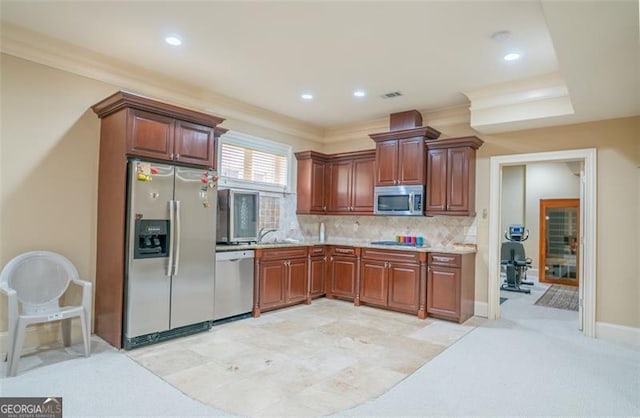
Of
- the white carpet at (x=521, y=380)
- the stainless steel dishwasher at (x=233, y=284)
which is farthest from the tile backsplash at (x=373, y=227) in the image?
the white carpet at (x=521, y=380)

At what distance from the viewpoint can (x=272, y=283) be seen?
4.96 m

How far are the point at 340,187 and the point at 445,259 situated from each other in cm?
228

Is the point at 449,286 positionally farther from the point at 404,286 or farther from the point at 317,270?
the point at 317,270

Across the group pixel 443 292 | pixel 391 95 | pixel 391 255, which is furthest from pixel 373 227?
pixel 391 95

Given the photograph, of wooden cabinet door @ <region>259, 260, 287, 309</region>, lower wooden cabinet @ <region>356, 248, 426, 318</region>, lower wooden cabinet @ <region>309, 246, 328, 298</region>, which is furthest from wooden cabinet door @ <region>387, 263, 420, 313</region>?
wooden cabinet door @ <region>259, 260, 287, 309</region>

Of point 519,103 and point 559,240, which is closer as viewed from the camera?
point 519,103

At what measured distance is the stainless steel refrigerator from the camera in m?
3.52

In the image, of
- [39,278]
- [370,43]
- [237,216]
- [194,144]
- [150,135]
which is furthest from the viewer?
[237,216]

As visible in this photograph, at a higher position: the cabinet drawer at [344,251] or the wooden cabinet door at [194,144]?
the wooden cabinet door at [194,144]

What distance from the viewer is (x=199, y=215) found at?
13.1ft

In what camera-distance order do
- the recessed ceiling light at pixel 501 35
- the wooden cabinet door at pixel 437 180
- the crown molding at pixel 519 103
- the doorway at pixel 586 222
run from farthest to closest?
the wooden cabinet door at pixel 437 180 < the doorway at pixel 586 222 < the crown molding at pixel 519 103 < the recessed ceiling light at pixel 501 35

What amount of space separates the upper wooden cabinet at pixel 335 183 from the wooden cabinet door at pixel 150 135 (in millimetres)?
2757

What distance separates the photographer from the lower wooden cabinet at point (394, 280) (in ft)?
16.1

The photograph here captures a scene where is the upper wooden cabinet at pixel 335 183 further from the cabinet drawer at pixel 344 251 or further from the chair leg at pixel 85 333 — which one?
the chair leg at pixel 85 333
